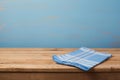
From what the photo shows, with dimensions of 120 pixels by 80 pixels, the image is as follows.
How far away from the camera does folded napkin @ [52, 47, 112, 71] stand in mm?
1012

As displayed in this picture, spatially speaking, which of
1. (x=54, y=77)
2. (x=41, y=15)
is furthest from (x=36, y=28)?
(x=54, y=77)

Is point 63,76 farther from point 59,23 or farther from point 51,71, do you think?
point 59,23

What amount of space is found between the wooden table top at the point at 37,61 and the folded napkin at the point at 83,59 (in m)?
0.03

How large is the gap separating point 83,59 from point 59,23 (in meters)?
0.41

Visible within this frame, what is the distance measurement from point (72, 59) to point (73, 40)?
337 mm

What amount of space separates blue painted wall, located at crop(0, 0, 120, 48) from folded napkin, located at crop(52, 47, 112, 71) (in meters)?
0.21

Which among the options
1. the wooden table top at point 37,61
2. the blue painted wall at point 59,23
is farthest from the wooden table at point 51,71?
the blue painted wall at point 59,23

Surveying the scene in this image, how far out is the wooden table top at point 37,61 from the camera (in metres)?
1.00

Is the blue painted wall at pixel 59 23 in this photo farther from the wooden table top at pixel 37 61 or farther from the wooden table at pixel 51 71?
the wooden table at pixel 51 71

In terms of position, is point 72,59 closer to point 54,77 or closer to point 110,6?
point 54,77

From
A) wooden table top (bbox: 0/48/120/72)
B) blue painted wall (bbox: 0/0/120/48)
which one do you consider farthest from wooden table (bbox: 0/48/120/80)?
blue painted wall (bbox: 0/0/120/48)

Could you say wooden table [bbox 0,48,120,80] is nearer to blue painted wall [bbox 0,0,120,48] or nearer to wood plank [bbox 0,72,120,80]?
wood plank [bbox 0,72,120,80]

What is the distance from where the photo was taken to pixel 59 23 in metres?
1.38

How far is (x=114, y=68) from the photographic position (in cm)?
99
